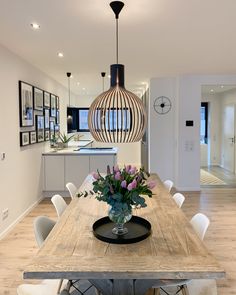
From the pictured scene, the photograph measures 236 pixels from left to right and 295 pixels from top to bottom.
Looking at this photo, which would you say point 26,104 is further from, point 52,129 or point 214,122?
point 214,122

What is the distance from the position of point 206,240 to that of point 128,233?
2.10 meters

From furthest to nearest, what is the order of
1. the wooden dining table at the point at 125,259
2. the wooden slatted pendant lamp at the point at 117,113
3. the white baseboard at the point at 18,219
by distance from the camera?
A: the white baseboard at the point at 18,219
the wooden slatted pendant lamp at the point at 117,113
the wooden dining table at the point at 125,259

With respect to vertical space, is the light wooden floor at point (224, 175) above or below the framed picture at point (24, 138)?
below

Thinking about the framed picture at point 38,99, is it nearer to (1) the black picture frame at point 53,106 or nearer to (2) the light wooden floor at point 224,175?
(1) the black picture frame at point 53,106

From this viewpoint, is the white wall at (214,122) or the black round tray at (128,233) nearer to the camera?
the black round tray at (128,233)

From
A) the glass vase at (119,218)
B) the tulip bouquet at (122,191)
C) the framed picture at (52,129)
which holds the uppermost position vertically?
the framed picture at (52,129)

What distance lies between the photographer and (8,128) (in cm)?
393

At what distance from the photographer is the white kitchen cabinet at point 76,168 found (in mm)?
5648

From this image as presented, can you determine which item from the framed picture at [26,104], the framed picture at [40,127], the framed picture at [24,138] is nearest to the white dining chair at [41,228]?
the framed picture at [24,138]

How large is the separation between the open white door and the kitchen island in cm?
434

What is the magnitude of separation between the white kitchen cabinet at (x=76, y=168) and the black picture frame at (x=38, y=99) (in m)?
1.13

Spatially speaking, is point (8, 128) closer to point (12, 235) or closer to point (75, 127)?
point (12, 235)

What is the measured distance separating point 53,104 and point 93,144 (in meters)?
3.86

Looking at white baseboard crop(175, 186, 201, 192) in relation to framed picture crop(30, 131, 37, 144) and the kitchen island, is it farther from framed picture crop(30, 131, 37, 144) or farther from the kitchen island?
framed picture crop(30, 131, 37, 144)
